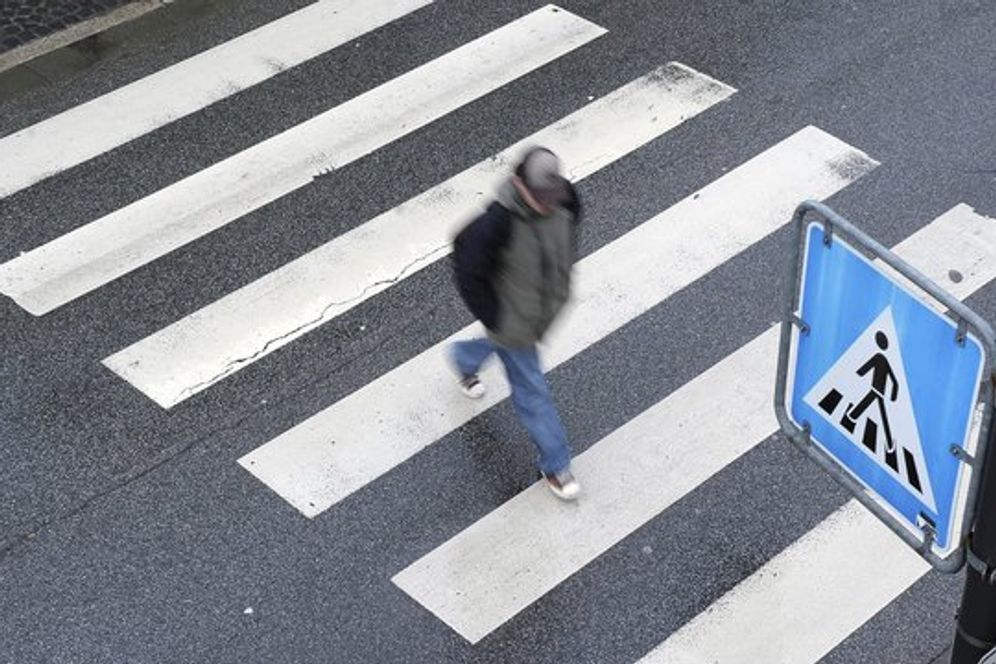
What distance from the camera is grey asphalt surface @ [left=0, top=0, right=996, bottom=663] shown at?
709cm

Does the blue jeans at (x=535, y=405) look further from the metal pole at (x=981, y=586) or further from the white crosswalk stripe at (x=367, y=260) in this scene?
the metal pole at (x=981, y=586)

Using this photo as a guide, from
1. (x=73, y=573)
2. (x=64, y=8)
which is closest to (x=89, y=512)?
(x=73, y=573)

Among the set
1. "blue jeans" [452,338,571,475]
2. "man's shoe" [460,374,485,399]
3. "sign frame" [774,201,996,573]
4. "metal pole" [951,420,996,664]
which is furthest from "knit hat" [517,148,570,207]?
"metal pole" [951,420,996,664]

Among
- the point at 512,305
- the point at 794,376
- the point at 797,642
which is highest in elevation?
the point at 794,376

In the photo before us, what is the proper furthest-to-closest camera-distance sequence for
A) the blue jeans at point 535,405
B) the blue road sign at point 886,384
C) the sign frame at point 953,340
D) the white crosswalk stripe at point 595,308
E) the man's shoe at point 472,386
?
the man's shoe at point 472,386, the white crosswalk stripe at point 595,308, the blue jeans at point 535,405, the blue road sign at point 886,384, the sign frame at point 953,340

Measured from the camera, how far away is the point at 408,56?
34.4ft

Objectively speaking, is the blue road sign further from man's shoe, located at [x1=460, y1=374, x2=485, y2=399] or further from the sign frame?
man's shoe, located at [x1=460, y1=374, x2=485, y2=399]

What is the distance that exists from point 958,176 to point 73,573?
16.5 ft

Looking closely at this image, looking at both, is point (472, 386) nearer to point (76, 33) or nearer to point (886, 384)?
point (886, 384)

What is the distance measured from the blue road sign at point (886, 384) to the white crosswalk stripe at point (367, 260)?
12.9 feet

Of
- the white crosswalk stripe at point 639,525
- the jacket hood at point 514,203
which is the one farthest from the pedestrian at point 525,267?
the white crosswalk stripe at point 639,525

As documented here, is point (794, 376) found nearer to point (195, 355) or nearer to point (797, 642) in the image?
point (797, 642)

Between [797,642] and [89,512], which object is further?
[89,512]

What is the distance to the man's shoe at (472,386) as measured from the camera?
26.2ft
